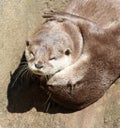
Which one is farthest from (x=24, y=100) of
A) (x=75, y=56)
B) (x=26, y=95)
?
(x=75, y=56)

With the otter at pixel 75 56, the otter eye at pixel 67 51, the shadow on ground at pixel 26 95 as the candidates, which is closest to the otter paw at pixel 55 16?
the otter at pixel 75 56

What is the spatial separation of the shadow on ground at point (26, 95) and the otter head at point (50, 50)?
364 mm

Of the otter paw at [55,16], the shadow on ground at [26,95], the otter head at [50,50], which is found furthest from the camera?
the shadow on ground at [26,95]

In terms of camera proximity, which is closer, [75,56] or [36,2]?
[75,56]

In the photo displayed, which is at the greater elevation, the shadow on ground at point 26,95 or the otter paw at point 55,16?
the otter paw at point 55,16

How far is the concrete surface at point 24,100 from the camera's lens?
401 cm

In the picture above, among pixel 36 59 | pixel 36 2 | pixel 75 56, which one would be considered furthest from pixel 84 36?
pixel 36 2

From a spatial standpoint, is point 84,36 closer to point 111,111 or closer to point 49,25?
point 49,25

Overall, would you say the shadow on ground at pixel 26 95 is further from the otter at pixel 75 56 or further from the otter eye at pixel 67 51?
the otter eye at pixel 67 51

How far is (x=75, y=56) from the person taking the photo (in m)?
3.86

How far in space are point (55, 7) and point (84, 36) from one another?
2.58 ft

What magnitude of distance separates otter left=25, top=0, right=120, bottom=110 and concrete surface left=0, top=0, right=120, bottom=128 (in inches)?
3.1

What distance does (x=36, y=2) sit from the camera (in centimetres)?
444

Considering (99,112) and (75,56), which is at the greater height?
(75,56)
